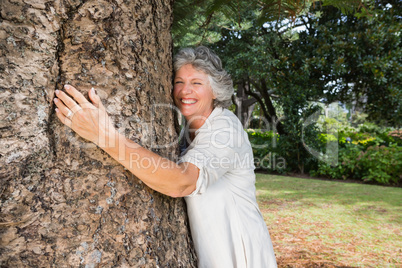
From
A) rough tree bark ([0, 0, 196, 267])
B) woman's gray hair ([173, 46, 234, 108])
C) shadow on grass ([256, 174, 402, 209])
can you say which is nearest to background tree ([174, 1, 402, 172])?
shadow on grass ([256, 174, 402, 209])

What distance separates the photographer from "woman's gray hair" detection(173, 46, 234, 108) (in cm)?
201

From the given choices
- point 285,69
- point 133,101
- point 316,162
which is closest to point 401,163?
point 316,162

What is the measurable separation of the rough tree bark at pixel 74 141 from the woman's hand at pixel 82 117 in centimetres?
4

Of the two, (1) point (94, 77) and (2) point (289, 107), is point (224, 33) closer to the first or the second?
(2) point (289, 107)

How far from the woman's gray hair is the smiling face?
0.09ft

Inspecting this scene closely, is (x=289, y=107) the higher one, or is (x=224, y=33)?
(x=224, y=33)

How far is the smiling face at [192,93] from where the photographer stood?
2.03m

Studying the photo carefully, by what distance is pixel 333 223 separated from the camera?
495 centimetres

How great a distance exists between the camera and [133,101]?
1.53 meters

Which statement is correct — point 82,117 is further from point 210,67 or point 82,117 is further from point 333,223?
point 333,223

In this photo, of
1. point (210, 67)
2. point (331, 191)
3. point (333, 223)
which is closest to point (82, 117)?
point (210, 67)

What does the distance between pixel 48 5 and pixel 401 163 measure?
29.2 ft

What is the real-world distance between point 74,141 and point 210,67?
1.03 meters

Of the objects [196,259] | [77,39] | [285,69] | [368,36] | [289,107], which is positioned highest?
[368,36]
